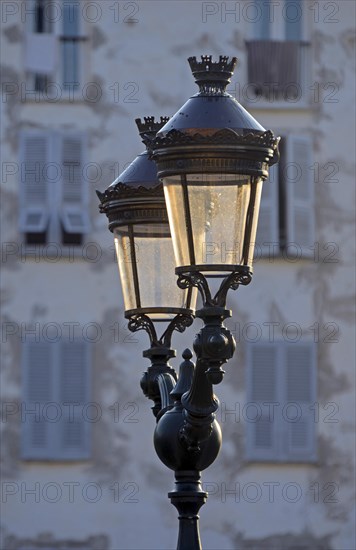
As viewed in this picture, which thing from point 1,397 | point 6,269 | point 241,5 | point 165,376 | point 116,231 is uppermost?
point 241,5

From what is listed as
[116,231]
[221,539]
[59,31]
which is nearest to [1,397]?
[221,539]

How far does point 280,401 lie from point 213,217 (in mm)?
16822

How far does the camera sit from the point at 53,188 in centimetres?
2380

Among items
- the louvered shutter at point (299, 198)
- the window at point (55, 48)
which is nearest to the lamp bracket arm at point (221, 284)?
the louvered shutter at point (299, 198)

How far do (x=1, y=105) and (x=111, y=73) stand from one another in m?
1.60

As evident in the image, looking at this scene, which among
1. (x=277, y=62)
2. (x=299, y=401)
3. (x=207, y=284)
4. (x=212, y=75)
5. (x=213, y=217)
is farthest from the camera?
(x=277, y=62)

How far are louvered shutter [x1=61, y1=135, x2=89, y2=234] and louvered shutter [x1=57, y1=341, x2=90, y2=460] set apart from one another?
64.0 inches

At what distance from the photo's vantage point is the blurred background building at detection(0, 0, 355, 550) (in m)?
23.4

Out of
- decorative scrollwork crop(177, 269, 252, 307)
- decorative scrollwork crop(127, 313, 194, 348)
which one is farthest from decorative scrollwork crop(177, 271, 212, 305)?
decorative scrollwork crop(127, 313, 194, 348)

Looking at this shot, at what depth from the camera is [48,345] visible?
23516 millimetres

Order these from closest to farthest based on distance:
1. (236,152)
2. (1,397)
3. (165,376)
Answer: (236,152)
(165,376)
(1,397)

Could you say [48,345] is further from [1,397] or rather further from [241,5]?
[241,5]

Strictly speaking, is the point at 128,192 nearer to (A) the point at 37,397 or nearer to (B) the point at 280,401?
(A) the point at 37,397

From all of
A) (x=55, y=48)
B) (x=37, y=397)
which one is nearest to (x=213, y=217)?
(x=37, y=397)
